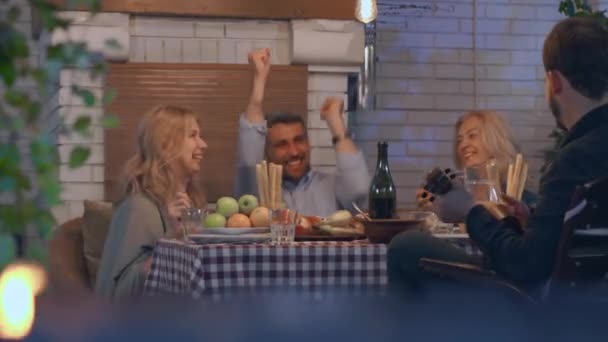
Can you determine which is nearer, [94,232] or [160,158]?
[160,158]

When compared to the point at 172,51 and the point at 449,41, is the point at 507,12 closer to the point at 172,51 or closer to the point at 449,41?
the point at 449,41

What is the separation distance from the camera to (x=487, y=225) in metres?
2.30

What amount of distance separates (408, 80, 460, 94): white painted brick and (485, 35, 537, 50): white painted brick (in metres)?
0.31

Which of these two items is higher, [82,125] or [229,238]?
[82,125]

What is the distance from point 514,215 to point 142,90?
268cm

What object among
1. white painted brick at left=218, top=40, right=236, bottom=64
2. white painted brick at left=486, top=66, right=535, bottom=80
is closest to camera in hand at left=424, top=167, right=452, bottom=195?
white painted brick at left=218, top=40, right=236, bottom=64

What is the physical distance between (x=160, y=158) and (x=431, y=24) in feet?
8.29

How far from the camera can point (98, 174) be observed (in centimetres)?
471

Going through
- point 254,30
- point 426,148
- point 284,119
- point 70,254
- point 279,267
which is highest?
point 254,30

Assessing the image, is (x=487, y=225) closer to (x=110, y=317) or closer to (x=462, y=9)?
(x=110, y=317)

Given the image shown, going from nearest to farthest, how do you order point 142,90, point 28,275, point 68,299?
point 28,275, point 68,299, point 142,90

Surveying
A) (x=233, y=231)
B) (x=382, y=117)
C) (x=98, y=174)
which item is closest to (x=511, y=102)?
(x=382, y=117)

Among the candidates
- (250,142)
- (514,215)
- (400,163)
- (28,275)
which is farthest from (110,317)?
(400,163)

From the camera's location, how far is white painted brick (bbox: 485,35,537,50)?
5820 millimetres
